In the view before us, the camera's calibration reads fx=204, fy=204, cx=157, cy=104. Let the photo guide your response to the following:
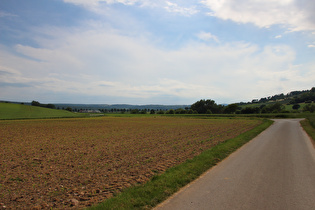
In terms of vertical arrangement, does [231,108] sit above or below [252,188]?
above

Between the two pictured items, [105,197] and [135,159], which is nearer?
[105,197]

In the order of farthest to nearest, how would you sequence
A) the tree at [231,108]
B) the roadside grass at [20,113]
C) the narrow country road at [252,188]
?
1. the tree at [231,108]
2. the roadside grass at [20,113]
3. the narrow country road at [252,188]

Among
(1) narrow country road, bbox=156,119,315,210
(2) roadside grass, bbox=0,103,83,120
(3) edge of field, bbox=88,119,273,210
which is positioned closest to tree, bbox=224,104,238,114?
(2) roadside grass, bbox=0,103,83,120

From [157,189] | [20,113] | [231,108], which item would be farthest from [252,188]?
[231,108]

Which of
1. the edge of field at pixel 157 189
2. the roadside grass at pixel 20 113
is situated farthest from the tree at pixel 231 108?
the edge of field at pixel 157 189

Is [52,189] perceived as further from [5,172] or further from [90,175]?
[5,172]

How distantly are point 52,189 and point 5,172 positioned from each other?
3.88 metres

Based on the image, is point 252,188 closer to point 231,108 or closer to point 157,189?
point 157,189

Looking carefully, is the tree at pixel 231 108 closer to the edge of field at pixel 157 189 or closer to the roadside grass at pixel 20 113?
the roadside grass at pixel 20 113

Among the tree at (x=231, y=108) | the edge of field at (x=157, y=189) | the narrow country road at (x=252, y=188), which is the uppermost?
the tree at (x=231, y=108)

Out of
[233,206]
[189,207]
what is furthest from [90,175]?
[233,206]

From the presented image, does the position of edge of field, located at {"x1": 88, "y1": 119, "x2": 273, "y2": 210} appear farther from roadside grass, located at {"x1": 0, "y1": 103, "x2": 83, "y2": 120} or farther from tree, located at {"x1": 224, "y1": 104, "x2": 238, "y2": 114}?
tree, located at {"x1": 224, "y1": 104, "x2": 238, "y2": 114}

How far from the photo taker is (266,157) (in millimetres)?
11125

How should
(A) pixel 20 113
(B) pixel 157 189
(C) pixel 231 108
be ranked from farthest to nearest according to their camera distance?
(C) pixel 231 108
(A) pixel 20 113
(B) pixel 157 189
